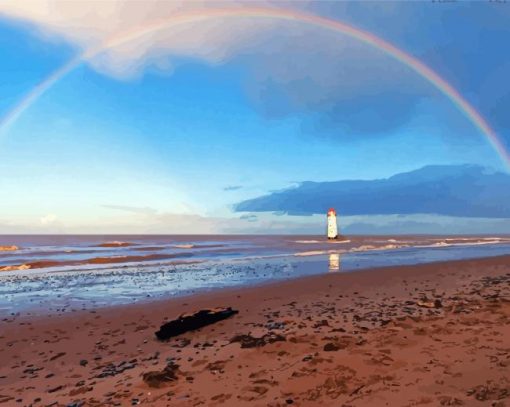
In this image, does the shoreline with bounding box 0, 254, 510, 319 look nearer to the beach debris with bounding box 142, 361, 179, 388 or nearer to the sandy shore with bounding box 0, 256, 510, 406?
the sandy shore with bounding box 0, 256, 510, 406

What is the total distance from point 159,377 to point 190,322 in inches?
138

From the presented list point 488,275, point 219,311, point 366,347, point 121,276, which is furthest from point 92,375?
point 488,275

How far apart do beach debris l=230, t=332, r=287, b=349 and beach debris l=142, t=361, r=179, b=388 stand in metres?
1.90

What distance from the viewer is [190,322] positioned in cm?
1033

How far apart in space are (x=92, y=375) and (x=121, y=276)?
16963mm

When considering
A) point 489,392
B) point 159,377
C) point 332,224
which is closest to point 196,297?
point 159,377

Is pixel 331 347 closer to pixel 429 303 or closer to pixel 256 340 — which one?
pixel 256 340

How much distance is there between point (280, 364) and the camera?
7.39 metres

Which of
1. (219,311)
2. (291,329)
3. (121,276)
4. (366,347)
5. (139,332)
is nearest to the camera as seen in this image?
(366,347)

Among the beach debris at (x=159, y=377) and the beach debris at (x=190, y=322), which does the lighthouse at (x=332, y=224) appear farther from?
the beach debris at (x=159, y=377)

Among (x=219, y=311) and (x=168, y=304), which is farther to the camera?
(x=168, y=304)

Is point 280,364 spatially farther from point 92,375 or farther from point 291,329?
point 92,375

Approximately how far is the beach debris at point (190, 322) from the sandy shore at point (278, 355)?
0.25 m

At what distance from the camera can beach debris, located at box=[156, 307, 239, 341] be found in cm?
985
